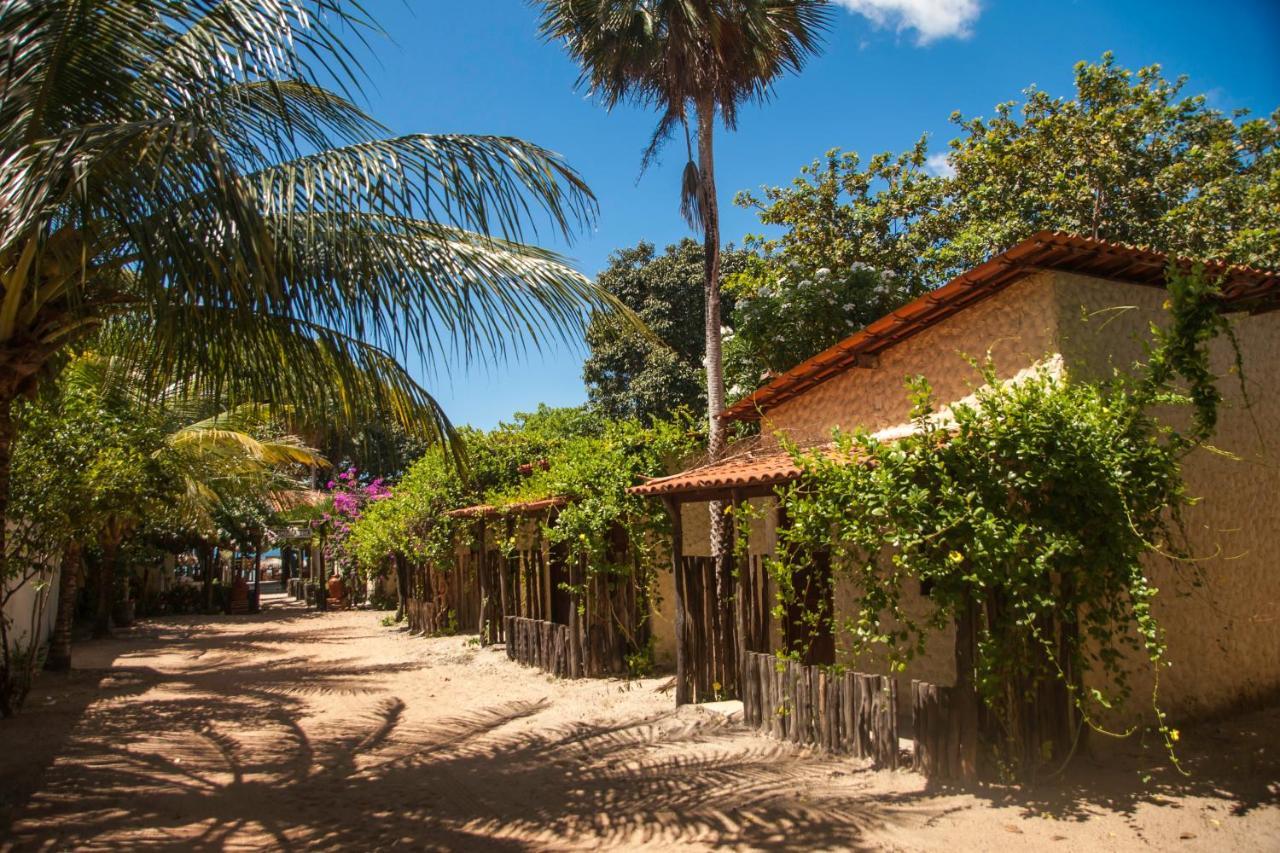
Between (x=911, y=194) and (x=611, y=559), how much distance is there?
35.0 feet

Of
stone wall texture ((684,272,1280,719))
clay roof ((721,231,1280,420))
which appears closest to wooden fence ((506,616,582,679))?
stone wall texture ((684,272,1280,719))

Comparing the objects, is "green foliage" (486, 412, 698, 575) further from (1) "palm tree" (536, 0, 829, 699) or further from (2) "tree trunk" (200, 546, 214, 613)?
(2) "tree trunk" (200, 546, 214, 613)

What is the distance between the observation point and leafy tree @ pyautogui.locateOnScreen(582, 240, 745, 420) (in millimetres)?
20156

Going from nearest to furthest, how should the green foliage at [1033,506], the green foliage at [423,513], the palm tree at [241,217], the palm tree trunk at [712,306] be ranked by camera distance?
the palm tree at [241,217] < the green foliage at [1033,506] < the palm tree trunk at [712,306] < the green foliage at [423,513]

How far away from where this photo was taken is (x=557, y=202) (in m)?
5.43

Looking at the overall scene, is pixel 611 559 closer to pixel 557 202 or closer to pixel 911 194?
pixel 557 202

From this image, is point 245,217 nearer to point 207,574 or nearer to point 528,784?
point 528,784

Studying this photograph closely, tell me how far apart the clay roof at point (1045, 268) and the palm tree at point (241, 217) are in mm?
3084

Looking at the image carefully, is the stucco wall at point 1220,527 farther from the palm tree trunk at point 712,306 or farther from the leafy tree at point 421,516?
the leafy tree at point 421,516

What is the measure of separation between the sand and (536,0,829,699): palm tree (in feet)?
12.9

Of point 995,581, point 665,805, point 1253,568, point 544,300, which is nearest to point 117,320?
point 544,300

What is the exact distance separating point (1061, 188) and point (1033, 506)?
1196 centimetres

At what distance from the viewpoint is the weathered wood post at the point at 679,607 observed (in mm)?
8727

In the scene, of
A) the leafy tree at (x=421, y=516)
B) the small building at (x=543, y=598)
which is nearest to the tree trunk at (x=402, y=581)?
the leafy tree at (x=421, y=516)
